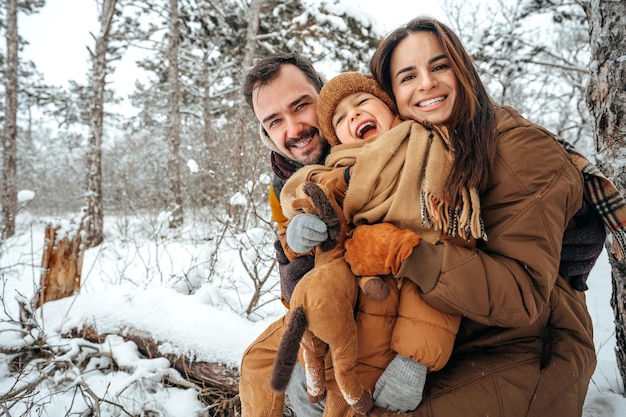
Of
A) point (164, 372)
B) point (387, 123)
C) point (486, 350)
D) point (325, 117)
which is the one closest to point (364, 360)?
point (486, 350)

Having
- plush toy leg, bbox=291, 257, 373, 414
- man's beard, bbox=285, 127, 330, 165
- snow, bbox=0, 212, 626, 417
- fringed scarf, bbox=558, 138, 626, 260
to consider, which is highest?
man's beard, bbox=285, 127, 330, 165

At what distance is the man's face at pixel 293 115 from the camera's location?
6.79ft

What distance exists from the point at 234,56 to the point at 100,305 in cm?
880

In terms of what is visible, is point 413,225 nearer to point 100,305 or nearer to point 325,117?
point 325,117

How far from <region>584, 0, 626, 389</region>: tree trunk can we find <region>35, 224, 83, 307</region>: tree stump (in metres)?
5.09

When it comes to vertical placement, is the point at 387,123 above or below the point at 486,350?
above

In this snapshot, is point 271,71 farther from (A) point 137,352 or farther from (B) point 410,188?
(A) point 137,352

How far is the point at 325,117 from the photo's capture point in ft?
5.83

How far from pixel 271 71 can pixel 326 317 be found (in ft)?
5.27

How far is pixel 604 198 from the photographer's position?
126 centimetres

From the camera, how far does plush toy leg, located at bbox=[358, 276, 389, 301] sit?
1146mm

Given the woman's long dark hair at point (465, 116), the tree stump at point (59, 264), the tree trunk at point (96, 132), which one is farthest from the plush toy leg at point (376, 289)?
the tree trunk at point (96, 132)

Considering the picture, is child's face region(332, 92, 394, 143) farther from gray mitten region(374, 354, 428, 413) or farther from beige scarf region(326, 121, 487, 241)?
gray mitten region(374, 354, 428, 413)

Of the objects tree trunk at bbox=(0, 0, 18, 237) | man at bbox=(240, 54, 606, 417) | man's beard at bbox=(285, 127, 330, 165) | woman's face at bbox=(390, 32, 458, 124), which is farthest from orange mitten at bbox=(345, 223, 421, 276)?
tree trunk at bbox=(0, 0, 18, 237)
